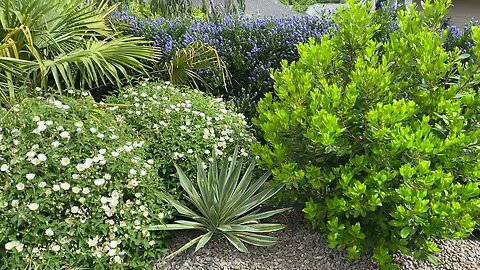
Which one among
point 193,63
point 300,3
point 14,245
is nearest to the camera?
point 14,245

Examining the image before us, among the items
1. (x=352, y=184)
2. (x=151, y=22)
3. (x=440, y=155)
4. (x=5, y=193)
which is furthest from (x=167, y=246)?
(x=151, y=22)

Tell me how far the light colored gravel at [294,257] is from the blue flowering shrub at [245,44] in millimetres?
1771

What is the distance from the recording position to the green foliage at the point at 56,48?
3.65 m

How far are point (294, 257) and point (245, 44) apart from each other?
7.74 ft

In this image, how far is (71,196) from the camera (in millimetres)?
2783

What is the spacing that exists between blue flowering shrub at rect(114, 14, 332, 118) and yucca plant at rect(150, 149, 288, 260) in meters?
1.51

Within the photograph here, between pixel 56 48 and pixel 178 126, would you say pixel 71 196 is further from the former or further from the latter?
pixel 56 48

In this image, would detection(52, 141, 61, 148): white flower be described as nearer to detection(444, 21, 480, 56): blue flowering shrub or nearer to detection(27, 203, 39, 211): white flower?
detection(27, 203, 39, 211): white flower

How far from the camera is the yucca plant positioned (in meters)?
3.02

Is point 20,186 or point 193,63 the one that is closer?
point 20,186

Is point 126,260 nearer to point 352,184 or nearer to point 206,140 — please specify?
point 206,140

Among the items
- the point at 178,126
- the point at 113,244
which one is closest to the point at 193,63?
the point at 178,126

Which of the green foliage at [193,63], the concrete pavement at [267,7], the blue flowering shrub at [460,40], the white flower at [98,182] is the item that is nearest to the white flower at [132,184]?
the white flower at [98,182]

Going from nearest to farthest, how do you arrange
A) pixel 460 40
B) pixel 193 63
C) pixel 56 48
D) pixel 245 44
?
1. pixel 56 48
2. pixel 460 40
3. pixel 193 63
4. pixel 245 44
